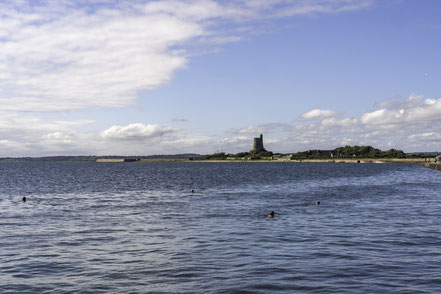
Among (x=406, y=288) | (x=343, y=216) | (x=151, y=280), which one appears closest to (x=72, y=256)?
(x=151, y=280)

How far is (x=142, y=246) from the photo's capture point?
26.9 m

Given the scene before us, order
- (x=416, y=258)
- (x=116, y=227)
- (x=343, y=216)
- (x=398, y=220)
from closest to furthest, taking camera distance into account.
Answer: (x=416, y=258) < (x=116, y=227) < (x=398, y=220) < (x=343, y=216)

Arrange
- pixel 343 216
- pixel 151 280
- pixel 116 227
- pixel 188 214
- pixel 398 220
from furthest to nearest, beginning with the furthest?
1. pixel 188 214
2. pixel 343 216
3. pixel 398 220
4. pixel 116 227
5. pixel 151 280

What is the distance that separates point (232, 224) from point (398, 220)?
45.0 ft

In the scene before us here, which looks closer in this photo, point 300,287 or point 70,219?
point 300,287

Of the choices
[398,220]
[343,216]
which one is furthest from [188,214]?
[398,220]

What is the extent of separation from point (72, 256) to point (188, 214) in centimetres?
1869

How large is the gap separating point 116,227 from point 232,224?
8975 millimetres

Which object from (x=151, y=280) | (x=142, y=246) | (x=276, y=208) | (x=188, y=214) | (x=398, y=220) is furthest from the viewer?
(x=276, y=208)

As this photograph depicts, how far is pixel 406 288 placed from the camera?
18.1 m

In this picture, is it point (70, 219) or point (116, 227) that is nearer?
point (116, 227)

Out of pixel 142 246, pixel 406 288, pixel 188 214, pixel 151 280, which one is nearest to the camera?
pixel 406 288

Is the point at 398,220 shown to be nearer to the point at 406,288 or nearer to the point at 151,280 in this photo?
the point at 406,288

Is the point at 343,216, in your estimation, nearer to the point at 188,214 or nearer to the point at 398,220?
the point at 398,220
